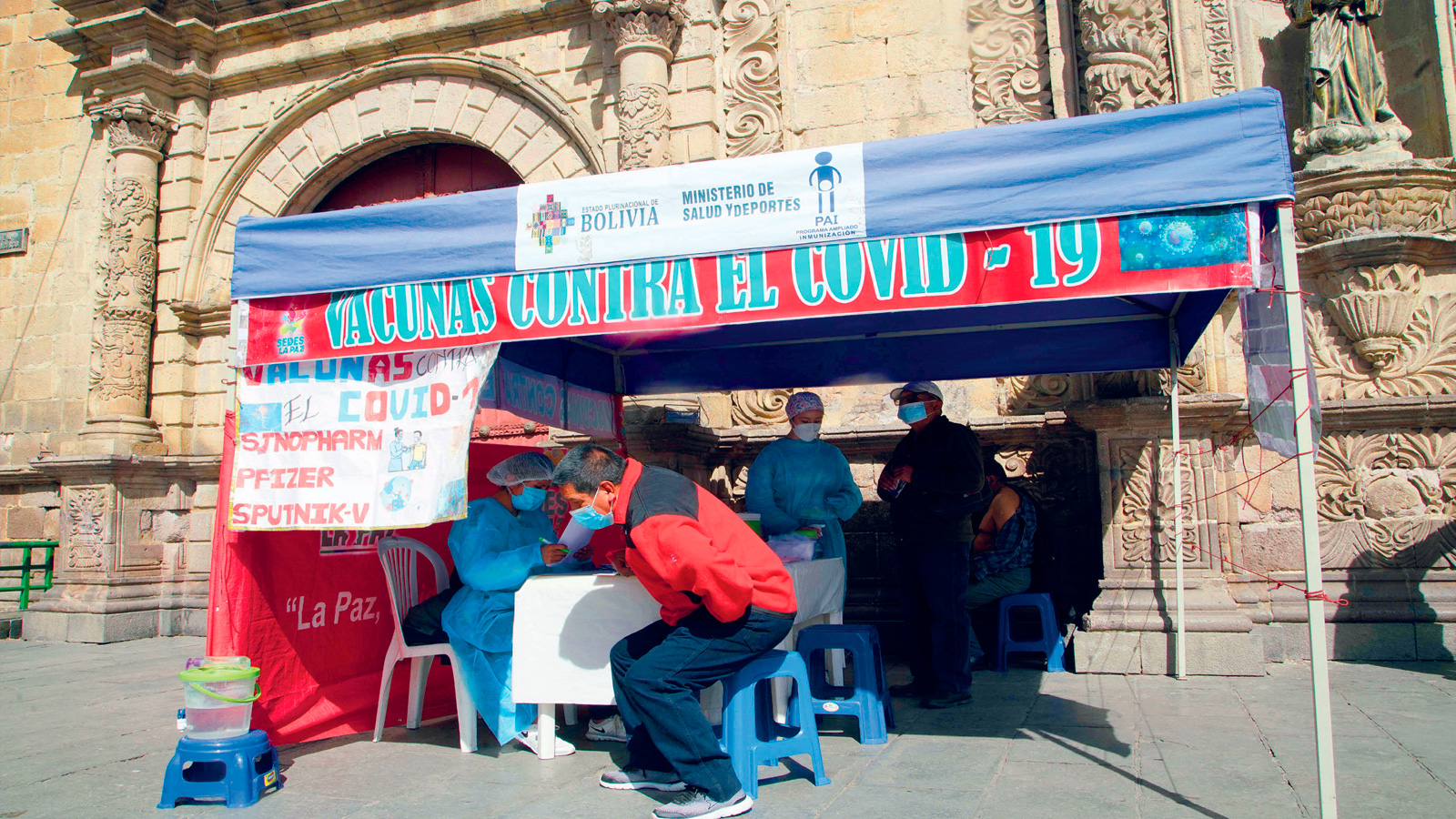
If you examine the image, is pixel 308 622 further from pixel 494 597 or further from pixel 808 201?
pixel 808 201

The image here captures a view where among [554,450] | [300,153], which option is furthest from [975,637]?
[300,153]

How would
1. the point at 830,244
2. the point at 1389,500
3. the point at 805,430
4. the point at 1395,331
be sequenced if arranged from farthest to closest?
the point at 1395,331 → the point at 1389,500 → the point at 805,430 → the point at 830,244

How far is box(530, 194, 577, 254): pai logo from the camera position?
399cm

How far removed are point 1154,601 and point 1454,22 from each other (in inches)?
193

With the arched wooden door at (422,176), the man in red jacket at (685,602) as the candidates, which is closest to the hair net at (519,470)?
the man in red jacket at (685,602)

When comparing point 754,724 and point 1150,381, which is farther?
point 1150,381

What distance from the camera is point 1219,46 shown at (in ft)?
23.5

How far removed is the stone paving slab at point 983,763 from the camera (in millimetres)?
3471

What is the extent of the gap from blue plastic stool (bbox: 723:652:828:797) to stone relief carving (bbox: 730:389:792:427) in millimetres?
3833

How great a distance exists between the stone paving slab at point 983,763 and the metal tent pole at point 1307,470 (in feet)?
1.35

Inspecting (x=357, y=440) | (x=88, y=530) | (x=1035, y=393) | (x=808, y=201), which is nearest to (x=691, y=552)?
(x=808, y=201)

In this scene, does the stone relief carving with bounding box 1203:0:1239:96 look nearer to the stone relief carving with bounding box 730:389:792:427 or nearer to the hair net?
the stone relief carving with bounding box 730:389:792:427

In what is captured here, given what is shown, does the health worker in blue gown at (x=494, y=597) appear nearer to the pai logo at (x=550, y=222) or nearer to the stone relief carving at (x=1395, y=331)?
the pai logo at (x=550, y=222)

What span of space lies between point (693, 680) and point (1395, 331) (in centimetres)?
564
